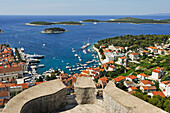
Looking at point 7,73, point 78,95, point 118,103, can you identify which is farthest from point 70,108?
point 7,73

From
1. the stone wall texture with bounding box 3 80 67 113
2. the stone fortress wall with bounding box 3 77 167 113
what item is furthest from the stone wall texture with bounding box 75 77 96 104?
the stone wall texture with bounding box 3 80 67 113

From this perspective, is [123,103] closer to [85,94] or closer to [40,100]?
[85,94]

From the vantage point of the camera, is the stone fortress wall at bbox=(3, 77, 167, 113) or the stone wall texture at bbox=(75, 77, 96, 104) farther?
the stone wall texture at bbox=(75, 77, 96, 104)

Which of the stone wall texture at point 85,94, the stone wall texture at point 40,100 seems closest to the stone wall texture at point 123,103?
the stone wall texture at point 85,94

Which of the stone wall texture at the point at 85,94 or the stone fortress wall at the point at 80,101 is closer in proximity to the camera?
the stone fortress wall at the point at 80,101

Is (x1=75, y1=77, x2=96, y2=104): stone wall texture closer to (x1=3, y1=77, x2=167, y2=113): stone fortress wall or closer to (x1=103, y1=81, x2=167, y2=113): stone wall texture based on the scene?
(x1=3, y1=77, x2=167, y2=113): stone fortress wall

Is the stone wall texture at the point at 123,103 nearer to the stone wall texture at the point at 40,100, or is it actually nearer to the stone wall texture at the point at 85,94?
the stone wall texture at the point at 85,94

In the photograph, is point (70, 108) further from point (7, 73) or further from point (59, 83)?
point (7, 73)

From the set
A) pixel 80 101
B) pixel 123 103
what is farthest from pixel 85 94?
pixel 123 103

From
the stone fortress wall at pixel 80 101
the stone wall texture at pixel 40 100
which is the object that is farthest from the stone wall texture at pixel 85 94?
the stone wall texture at pixel 40 100
